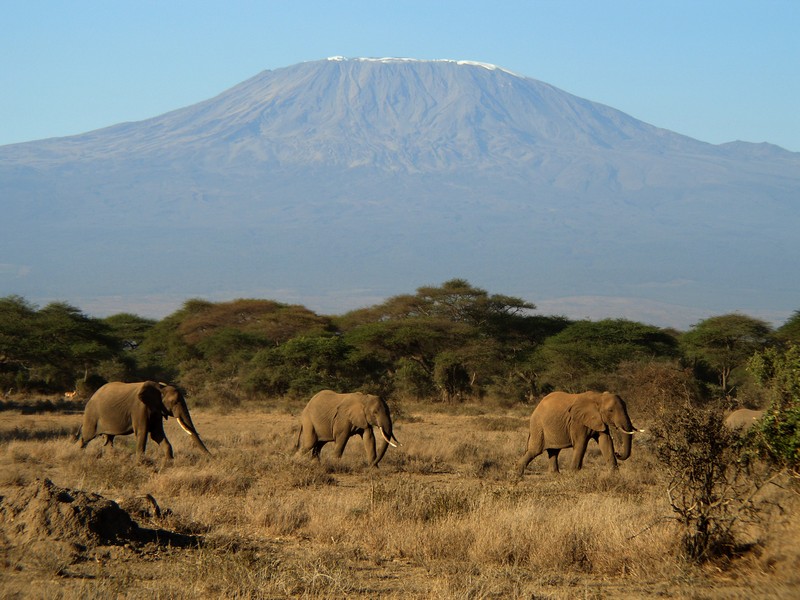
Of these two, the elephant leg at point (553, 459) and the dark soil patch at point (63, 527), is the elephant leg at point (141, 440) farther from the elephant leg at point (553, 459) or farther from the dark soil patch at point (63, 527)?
the dark soil patch at point (63, 527)

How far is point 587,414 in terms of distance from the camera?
16781mm

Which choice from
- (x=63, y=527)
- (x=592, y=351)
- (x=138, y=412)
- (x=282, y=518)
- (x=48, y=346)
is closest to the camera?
(x=63, y=527)

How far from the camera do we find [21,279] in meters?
200

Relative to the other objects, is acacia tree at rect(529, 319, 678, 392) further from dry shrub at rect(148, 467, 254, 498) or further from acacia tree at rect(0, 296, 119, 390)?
dry shrub at rect(148, 467, 254, 498)

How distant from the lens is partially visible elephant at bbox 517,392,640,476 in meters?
16.6

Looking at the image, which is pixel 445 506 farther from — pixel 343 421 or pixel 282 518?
pixel 343 421

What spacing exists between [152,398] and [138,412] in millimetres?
313

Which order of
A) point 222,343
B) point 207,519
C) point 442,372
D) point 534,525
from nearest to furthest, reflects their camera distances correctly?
point 534,525
point 207,519
point 442,372
point 222,343

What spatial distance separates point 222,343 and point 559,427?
28655 mm

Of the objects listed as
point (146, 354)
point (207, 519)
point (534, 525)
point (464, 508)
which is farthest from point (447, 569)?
point (146, 354)

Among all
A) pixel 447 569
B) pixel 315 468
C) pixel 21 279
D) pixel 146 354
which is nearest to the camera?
pixel 447 569

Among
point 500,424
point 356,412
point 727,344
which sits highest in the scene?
point 356,412

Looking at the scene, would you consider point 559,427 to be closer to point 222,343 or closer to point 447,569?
point 447,569

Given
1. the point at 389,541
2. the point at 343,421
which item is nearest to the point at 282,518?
the point at 389,541
